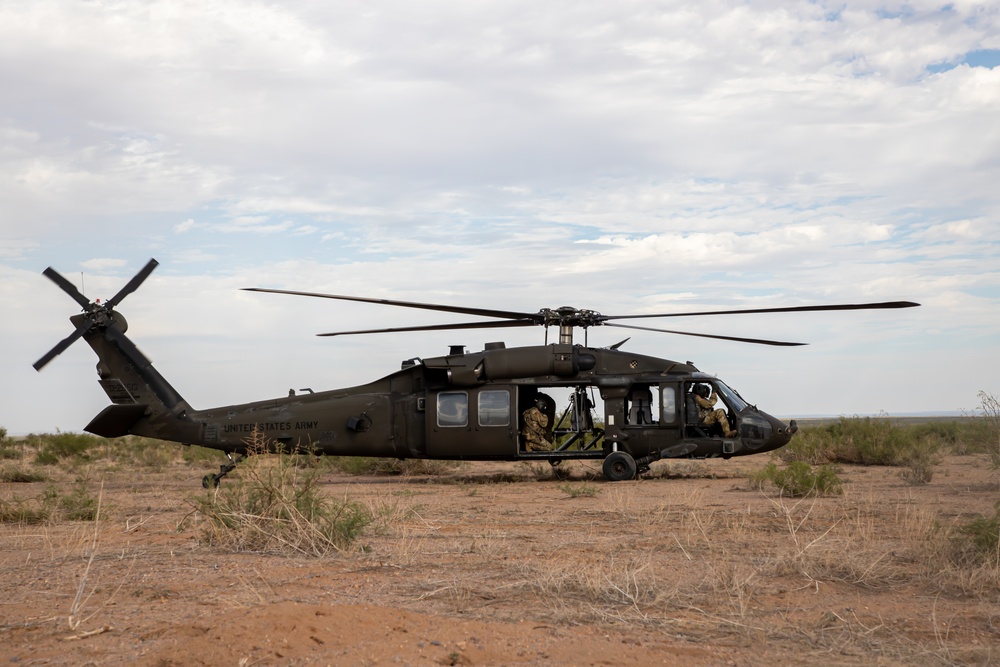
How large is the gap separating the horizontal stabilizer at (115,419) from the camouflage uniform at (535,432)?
7.49 metres

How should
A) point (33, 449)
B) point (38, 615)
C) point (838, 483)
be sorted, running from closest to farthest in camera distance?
point (38, 615)
point (838, 483)
point (33, 449)

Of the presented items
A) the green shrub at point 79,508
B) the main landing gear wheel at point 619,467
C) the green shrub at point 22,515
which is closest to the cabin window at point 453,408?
the main landing gear wheel at point 619,467

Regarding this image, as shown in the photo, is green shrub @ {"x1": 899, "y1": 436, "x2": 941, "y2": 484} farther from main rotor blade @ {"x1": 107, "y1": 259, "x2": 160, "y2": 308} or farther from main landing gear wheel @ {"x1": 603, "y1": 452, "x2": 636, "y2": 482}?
main rotor blade @ {"x1": 107, "y1": 259, "x2": 160, "y2": 308}

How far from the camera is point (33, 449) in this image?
3528 centimetres

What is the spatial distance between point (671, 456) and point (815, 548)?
864 centimetres

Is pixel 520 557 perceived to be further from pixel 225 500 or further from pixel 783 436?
pixel 783 436

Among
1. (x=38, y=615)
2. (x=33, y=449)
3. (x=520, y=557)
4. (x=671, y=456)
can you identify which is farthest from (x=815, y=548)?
(x=33, y=449)

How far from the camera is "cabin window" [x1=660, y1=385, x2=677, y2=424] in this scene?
17078 mm

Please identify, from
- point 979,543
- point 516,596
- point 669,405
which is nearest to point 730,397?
point 669,405

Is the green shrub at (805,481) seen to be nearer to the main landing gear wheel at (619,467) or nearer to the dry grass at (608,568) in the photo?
the dry grass at (608,568)

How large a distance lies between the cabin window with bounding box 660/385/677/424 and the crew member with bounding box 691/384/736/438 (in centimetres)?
42

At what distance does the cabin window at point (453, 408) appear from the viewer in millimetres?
17406

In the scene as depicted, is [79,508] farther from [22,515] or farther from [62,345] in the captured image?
[62,345]

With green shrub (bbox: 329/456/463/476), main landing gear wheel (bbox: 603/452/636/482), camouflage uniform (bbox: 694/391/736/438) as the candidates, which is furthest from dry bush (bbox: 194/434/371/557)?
green shrub (bbox: 329/456/463/476)
